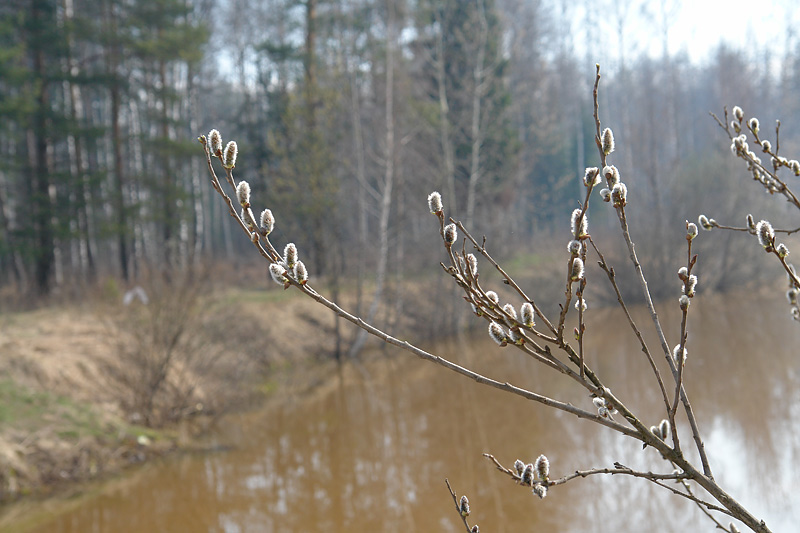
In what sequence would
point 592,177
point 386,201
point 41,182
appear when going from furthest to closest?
1. point 41,182
2. point 386,201
3. point 592,177

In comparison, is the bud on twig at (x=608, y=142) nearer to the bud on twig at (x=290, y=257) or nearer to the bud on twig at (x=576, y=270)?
the bud on twig at (x=576, y=270)

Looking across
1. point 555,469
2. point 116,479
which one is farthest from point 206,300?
point 555,469

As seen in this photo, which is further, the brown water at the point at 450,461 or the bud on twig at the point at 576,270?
the brown water at the point at 450,461

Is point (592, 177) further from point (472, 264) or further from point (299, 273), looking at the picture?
point (299, 273)

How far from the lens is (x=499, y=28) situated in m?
14.0

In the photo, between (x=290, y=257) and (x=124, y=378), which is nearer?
(x=290, y=257)

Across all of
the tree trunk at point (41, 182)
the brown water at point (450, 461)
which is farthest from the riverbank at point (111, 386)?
the tree trunk at point (41, 182)

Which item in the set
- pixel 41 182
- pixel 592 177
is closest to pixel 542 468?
pixel 592 177

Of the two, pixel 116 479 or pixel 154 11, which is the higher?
pixel 154 11

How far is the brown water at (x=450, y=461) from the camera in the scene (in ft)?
17.0

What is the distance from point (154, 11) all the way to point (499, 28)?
7.00 m

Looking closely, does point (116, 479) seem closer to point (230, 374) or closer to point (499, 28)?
point (230, 374)

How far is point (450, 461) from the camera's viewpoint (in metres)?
6.34

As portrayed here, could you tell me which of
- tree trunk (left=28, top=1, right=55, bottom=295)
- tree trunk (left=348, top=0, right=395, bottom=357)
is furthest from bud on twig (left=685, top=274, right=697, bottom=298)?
tree trunk (left=28, top=1, right=55, bottom=295)
